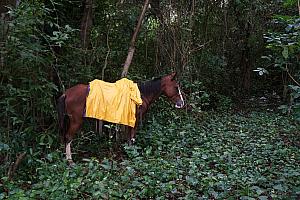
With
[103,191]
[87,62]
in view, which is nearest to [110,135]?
[87,62]

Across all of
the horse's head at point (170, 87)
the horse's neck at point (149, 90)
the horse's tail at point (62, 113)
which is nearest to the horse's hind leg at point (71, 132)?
the horse's tail at point (62, 113)

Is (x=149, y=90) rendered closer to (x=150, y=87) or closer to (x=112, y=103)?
(x=150, y=87)

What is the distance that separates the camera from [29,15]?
4.68 metres

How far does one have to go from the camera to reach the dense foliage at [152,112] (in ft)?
12.7

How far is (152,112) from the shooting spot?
8.10 m

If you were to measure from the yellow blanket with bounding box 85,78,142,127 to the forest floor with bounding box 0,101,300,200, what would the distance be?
1.93 ft

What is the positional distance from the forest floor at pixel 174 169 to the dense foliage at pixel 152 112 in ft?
0.06

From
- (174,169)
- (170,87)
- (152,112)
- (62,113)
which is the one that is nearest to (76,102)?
(62,113)

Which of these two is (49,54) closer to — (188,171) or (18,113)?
(18,113)

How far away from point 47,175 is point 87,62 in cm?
322

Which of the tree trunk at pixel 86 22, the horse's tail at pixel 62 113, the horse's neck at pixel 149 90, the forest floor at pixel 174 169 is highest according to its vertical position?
the tree trunk at pixel 86 22

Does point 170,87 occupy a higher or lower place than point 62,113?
higher

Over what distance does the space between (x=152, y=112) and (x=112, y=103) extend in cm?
255

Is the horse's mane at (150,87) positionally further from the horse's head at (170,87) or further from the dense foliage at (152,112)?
the dense foliage at (152,112)
